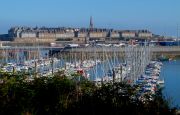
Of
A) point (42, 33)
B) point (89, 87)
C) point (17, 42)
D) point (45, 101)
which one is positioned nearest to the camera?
point (45, 101)

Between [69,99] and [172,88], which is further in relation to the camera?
[172,88]

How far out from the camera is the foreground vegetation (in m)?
7.23

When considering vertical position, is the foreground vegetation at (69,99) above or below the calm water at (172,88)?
above

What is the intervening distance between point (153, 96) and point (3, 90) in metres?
2.11

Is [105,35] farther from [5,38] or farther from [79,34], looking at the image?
[5,38]

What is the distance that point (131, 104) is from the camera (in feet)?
24.2

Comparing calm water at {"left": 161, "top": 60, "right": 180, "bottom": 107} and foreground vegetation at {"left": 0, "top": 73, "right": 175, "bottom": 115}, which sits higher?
foreground vegetation at {"left": 0, "top": 73, "right": 175, "bottom": 115}

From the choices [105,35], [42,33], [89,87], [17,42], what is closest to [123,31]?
[105,35]

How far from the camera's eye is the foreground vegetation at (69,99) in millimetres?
7234

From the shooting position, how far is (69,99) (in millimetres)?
7711

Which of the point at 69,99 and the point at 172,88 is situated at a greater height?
the point at 69,99

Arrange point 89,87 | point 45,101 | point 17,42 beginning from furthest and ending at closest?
point 17,42 → point 89,87 → point 45,101

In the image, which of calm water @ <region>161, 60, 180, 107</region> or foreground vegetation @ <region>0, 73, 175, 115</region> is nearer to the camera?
foreground vegetation @ <region>0, 73, 175, 115</region>

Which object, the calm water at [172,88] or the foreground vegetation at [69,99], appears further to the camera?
the calm water at [172,88]
